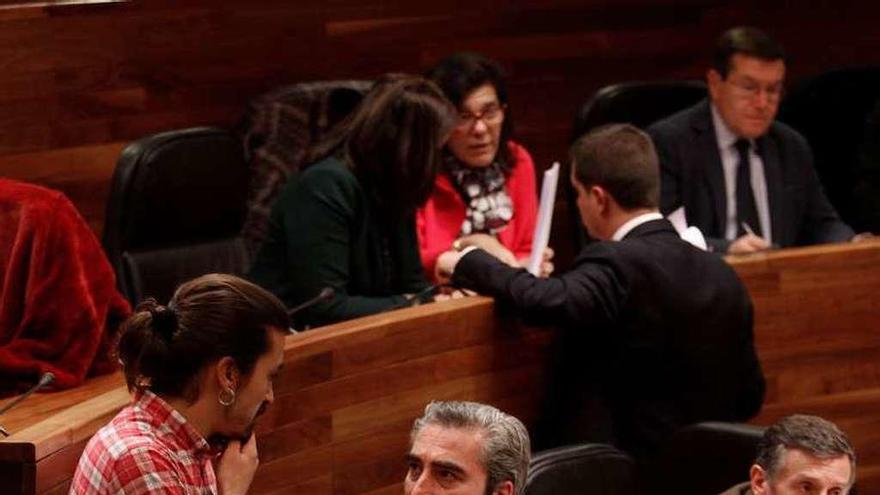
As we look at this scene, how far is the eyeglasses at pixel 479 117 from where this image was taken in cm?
414

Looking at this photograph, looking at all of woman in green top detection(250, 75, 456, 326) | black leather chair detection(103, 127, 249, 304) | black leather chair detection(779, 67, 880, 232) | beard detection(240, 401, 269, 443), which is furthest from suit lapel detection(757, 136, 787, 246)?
beard detection(240, 401, 269, 443)

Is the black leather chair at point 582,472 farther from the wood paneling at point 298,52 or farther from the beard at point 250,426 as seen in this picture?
the wood paneling at point 298,52

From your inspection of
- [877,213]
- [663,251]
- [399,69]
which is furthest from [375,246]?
[877,213]

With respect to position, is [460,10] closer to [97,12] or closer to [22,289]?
[97,12]

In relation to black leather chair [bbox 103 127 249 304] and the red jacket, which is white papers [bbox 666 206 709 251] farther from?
black leather chair [bbox 103 127 249 304]

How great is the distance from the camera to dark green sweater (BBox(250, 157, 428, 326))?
12.0ft

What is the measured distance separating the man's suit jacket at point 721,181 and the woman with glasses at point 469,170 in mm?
423

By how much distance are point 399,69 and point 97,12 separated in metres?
0.88

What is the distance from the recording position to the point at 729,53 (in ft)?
14.8

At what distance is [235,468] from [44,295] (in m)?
0.70

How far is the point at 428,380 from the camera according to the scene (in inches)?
142

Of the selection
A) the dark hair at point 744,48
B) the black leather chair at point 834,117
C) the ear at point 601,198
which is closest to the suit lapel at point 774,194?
the dark hair at point 744,48

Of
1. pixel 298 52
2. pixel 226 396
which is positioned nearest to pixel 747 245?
pixel 298 52

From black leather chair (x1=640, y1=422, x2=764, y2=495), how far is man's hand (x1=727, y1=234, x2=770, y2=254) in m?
0.74
